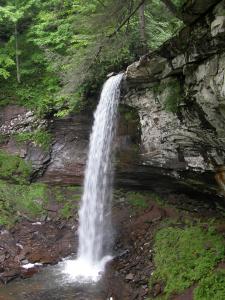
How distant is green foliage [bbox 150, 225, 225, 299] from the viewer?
9484 mm

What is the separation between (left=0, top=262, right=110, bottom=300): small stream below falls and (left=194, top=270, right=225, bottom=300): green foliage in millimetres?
2423

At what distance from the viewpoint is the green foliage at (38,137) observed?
51.3ft

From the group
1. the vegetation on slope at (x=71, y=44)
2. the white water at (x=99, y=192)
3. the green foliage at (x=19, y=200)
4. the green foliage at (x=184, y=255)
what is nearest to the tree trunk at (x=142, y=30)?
the vegetation on slope at (x=71, y=44)

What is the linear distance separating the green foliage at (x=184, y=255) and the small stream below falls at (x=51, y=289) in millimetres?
1579

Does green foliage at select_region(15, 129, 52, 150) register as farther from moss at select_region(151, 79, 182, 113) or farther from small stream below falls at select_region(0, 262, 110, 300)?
moss at select_region(151, 79, 182, 113)

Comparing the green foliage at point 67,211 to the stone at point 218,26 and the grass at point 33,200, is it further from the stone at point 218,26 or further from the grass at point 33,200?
the stone at point 218,26

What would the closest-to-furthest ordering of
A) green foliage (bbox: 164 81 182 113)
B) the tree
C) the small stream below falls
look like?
the small stream below falls → green foliage (bbox: 164 81 182 113) → the tree

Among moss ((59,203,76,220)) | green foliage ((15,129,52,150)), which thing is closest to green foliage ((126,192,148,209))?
moss ((59,203,76,220))

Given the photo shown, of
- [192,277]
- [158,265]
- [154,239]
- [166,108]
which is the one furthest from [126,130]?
[192,277]

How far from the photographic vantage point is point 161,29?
47.9ft

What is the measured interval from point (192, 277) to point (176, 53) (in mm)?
5483

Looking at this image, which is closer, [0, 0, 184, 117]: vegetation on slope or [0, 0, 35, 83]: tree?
[0, 0, 184, 117]: vegetation on slope

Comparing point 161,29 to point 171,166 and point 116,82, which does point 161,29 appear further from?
point 171,166

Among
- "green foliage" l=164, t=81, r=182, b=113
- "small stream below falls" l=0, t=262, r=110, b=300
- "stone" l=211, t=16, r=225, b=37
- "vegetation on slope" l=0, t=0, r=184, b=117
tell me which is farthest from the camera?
"vegetation on slope" l=0, t=0, r=184, b=117
